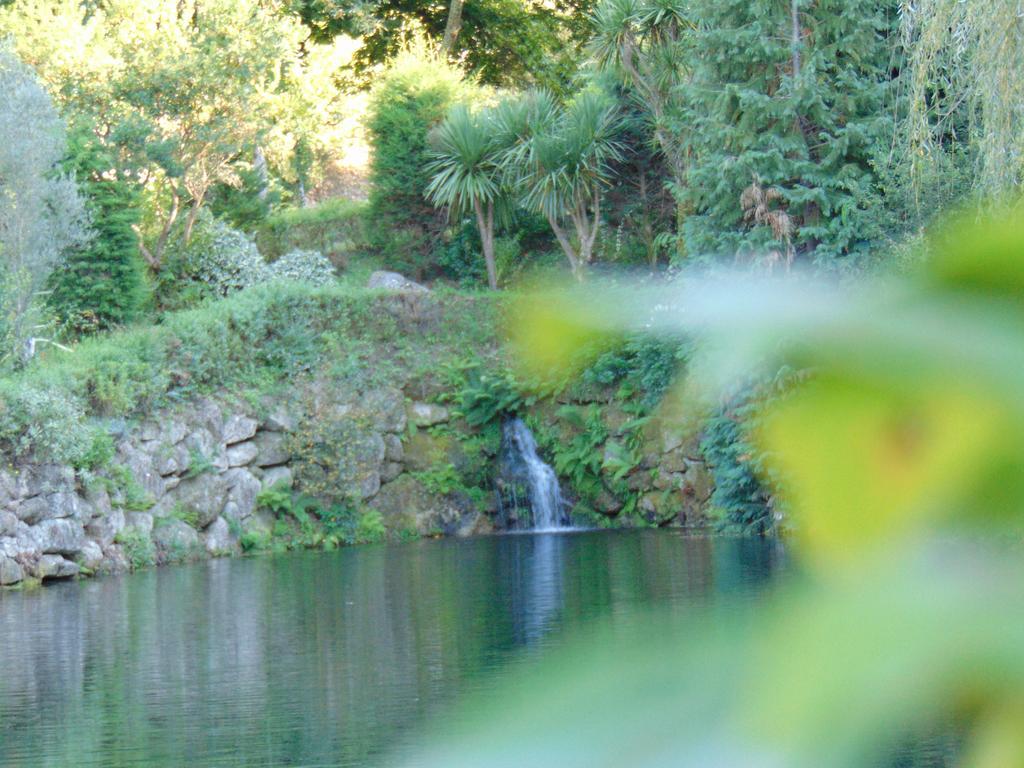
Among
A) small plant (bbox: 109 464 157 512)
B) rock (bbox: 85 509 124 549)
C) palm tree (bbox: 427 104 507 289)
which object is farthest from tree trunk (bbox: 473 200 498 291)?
rock (bbox: 85 509 124 549)

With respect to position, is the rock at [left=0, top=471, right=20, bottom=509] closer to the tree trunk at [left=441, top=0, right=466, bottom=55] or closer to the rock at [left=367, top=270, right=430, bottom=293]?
the rock at [left=367, top=270, right=430, bottom=293]

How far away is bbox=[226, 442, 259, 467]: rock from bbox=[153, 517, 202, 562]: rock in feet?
3.85

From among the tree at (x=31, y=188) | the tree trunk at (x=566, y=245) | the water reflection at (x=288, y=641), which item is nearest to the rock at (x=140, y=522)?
the water reflection at (x=288, y=641)

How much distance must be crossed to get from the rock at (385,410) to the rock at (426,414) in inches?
6.9

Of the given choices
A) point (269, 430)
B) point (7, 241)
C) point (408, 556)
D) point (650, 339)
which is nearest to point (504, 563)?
point (408, 556)

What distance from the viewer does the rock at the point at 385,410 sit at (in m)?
17.9

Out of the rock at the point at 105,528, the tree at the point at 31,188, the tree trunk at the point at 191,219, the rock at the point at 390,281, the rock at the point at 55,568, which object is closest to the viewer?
the rock at the point at 55,568

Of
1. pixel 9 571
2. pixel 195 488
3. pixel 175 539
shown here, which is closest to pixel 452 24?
pixel 195 488

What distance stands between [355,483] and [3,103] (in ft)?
21.1

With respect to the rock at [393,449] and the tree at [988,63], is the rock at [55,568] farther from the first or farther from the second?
the tree at [988,63]

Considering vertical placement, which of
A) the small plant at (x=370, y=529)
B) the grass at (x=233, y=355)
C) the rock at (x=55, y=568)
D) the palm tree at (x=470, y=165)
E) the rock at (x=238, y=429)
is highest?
the palm tree at (x=470, y=165)

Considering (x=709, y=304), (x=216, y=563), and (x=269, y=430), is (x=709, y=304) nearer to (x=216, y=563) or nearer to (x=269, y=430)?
(x=216, y=563)

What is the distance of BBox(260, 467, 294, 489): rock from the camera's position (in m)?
17.0

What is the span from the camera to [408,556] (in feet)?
50.4
